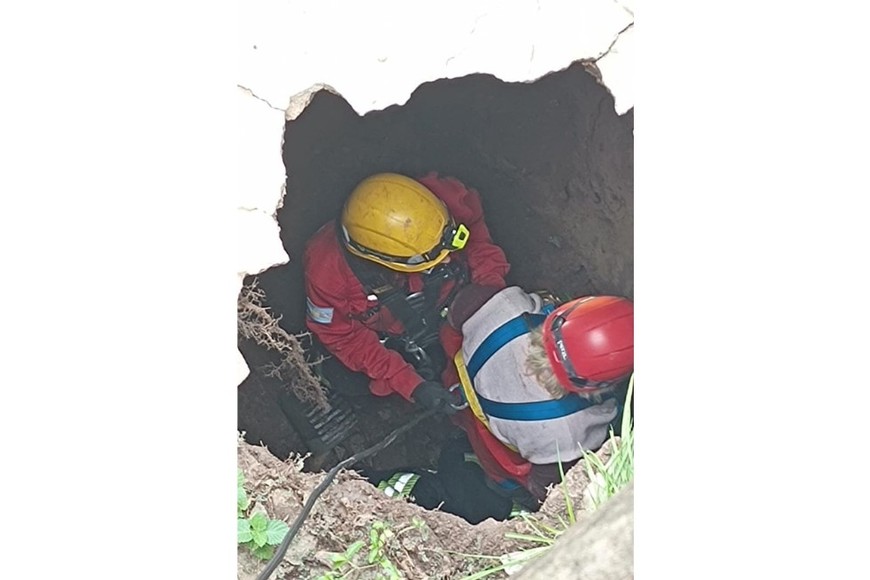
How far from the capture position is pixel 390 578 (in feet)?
8.58

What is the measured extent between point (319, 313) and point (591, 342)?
3.51 feet

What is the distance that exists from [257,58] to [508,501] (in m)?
1.68

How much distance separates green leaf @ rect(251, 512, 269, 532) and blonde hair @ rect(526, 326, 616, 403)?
3.18ft

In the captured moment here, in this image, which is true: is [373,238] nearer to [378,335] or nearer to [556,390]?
[378,335]

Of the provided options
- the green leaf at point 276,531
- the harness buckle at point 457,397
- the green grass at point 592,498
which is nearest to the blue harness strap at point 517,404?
the harness buckle at point 457,397

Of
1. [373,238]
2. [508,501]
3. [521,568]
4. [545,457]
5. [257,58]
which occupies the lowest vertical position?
[508,501]

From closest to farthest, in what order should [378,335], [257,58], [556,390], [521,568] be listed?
[257,58], [521,568], [556,390], [378,335]

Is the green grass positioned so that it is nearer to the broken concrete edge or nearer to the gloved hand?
the broken concrete edge

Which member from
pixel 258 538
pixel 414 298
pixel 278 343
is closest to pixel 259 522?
pixel 258 538

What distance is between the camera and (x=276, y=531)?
2600mm

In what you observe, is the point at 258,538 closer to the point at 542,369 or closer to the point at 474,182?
the point at 542,369

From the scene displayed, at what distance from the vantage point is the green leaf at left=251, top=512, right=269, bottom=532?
2.59 meters

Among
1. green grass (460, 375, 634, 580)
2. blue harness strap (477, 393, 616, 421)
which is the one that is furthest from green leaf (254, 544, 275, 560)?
blue harness strap (477, 393, 616, 421)

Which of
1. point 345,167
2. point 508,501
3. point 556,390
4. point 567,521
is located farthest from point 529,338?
point 345,167
